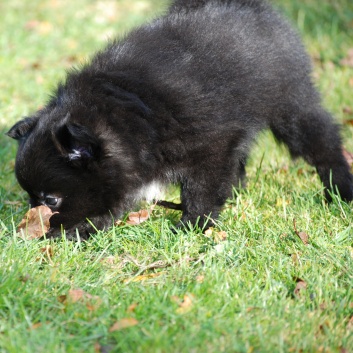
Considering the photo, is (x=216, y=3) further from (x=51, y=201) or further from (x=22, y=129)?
(x=51, y=201)

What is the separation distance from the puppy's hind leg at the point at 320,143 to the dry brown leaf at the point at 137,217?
3.95 feet

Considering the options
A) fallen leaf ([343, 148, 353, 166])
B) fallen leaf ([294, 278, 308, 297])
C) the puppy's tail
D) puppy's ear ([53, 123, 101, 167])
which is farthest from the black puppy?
fallen leaf ([343, 148, 353, 166])

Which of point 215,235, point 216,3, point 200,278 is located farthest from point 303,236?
point 216,3

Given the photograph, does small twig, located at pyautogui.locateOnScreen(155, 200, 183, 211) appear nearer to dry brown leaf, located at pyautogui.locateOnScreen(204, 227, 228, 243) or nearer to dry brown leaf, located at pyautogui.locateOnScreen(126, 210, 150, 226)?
dry brown leaf, located at pyautogui.locateOnScreen(126, 210, 150, 226)

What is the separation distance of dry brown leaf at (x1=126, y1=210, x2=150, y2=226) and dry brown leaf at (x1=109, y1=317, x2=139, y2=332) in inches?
49.2

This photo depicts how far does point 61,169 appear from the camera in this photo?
12.0ft

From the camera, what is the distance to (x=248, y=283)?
3.30m

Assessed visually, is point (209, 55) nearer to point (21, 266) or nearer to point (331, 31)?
point (21, 266)

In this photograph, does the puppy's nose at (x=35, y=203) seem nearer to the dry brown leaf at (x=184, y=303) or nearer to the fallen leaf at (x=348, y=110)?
the dry brown leaf at (x=184, y=303)

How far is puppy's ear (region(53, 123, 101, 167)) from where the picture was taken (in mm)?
3457

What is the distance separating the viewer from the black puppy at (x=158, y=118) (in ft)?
12.1

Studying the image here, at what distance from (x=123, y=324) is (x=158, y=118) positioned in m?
1.37

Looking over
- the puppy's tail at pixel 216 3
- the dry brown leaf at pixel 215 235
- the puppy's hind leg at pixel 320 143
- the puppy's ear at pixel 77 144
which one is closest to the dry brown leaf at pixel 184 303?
the dry brown leaf at pixel 215 235

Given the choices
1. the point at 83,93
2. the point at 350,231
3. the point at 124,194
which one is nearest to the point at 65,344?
the point at 124,194
